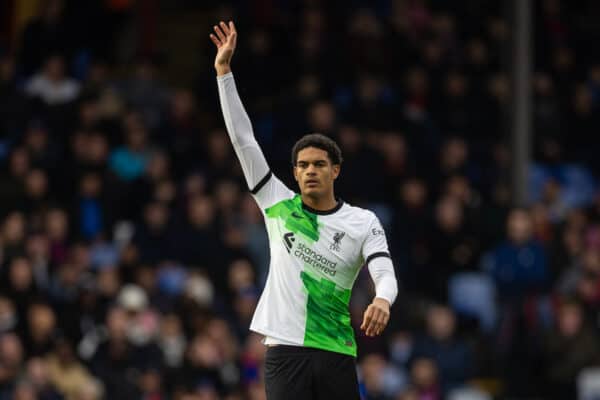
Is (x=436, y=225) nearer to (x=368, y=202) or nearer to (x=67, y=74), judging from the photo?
(x=368, y=202)

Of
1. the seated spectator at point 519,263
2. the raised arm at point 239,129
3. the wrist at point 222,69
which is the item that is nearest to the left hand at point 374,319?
the raised arm at point 239,129

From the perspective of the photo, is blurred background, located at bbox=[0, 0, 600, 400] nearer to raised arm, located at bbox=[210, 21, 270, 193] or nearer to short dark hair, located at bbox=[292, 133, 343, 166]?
raised arm, located at bbox=[210, 21, 270, 193]

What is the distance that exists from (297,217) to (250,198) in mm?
8199

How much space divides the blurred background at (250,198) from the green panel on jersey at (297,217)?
5963mm

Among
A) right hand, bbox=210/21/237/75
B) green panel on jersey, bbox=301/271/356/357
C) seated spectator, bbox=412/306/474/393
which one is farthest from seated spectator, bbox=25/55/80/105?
green panel on jersey, bbox=301/271/356/357

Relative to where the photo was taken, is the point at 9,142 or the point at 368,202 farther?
the point at 368,202

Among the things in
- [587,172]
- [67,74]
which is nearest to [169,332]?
[67,74]

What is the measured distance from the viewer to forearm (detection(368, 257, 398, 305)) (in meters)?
7.88

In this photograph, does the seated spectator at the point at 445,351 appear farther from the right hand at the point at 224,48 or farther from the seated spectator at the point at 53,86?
the right hand at the point at 224,48

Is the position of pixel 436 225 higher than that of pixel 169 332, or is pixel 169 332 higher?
pixel 436 225

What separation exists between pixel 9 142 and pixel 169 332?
9.81 ft

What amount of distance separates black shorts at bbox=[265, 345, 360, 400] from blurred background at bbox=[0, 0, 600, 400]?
600cm

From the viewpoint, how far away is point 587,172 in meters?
Answer: 20.0

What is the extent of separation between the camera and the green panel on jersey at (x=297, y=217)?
8305mm
